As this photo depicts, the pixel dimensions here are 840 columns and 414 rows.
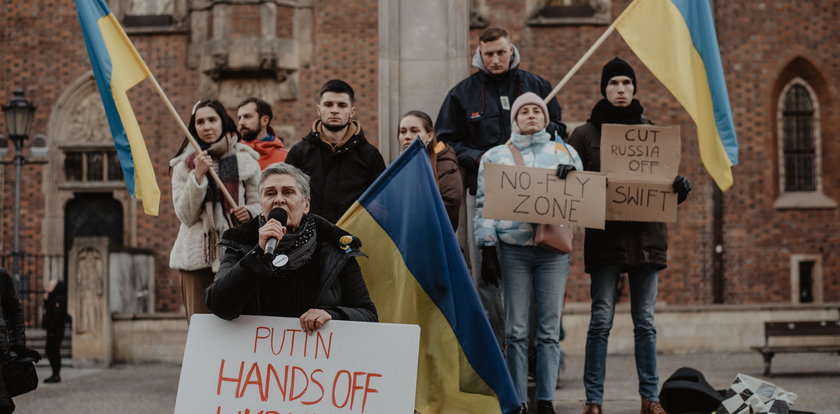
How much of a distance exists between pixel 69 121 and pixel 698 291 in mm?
13660

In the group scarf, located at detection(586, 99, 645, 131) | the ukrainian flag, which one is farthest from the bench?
the ukrainian flag

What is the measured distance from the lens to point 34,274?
21.8 meters

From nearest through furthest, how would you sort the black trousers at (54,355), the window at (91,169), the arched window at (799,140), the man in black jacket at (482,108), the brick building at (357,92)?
the man in black jacket at (482,108) → the black trousers at (54,355) → the brick building at (357,92) → the window at (91,169) → the arched window at (799,140)

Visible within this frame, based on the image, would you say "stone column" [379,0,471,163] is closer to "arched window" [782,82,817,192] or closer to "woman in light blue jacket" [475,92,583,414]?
"woman in light blue jacket" [475,92,583,414]

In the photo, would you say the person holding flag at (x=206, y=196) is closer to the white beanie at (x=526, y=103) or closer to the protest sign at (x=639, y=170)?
the white beanie at (x=526, y=103)

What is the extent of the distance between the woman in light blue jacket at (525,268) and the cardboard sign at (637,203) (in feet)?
1.35

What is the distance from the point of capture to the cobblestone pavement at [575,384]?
31.3ft

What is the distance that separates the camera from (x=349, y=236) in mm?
4543

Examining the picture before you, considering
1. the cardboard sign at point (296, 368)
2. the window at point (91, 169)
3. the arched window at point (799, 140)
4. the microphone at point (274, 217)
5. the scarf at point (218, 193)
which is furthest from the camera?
the arched window at point (799, 140)

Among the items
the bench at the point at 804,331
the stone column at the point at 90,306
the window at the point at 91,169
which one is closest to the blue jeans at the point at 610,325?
the bench at the point at 804,331

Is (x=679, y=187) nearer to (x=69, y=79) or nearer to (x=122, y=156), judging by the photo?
(x=122, y=156)

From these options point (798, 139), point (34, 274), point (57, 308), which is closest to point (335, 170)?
point (57, 308)

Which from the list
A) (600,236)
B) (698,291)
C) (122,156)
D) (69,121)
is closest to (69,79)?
(69,121)

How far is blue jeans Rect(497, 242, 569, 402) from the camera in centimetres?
621
